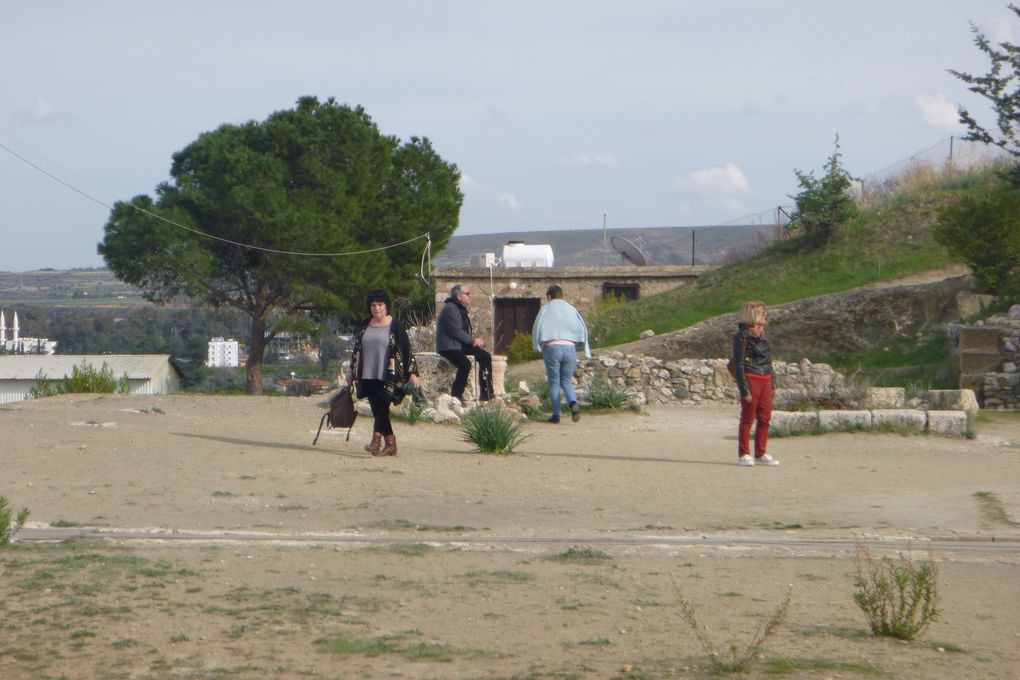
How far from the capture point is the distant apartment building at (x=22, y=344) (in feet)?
113

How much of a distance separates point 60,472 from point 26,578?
3852mm

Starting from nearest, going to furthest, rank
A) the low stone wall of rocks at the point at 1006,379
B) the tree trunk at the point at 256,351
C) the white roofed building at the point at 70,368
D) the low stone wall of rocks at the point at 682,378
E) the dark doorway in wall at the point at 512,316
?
the low stone wall of rocks at the point at 1006,379 < the low stone wall of rocks at the point at 682,378 < the white roofed building at the point at 70,368 < the dark doorway in wall at the point at 512,316 < the tree trunk at the point at 256,351

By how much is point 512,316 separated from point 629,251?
6.24 meters

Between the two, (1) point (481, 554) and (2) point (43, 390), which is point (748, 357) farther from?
(2) point (43, 390)

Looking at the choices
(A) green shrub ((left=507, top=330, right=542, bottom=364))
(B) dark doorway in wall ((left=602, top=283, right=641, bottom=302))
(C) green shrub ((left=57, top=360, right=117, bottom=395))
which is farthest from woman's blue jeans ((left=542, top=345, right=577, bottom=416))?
(B) dark doorway in wall ((left=602, top=283, right=641, bottom=302))

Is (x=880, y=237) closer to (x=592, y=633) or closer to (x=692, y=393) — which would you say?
(x=692, y=393)

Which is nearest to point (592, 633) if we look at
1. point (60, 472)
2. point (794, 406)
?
point (60, 472)

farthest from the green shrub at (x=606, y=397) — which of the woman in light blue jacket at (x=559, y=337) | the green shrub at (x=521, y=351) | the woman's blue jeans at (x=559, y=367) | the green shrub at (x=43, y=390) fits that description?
the green shrub at (x=521, y=351)

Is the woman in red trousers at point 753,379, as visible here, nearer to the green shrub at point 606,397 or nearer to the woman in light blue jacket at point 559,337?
the woman in light blue jacket at point 559,337

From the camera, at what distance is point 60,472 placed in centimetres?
923

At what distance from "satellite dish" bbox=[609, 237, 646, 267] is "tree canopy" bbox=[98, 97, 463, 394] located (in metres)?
6.46

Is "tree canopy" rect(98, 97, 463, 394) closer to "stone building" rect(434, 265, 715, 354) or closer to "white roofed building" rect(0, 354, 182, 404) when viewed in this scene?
"stone building" rect(434, 265, 715, 354)

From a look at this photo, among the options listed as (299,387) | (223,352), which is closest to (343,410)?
(299,387)

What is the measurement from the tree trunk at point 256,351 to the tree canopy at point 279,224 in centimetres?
4
